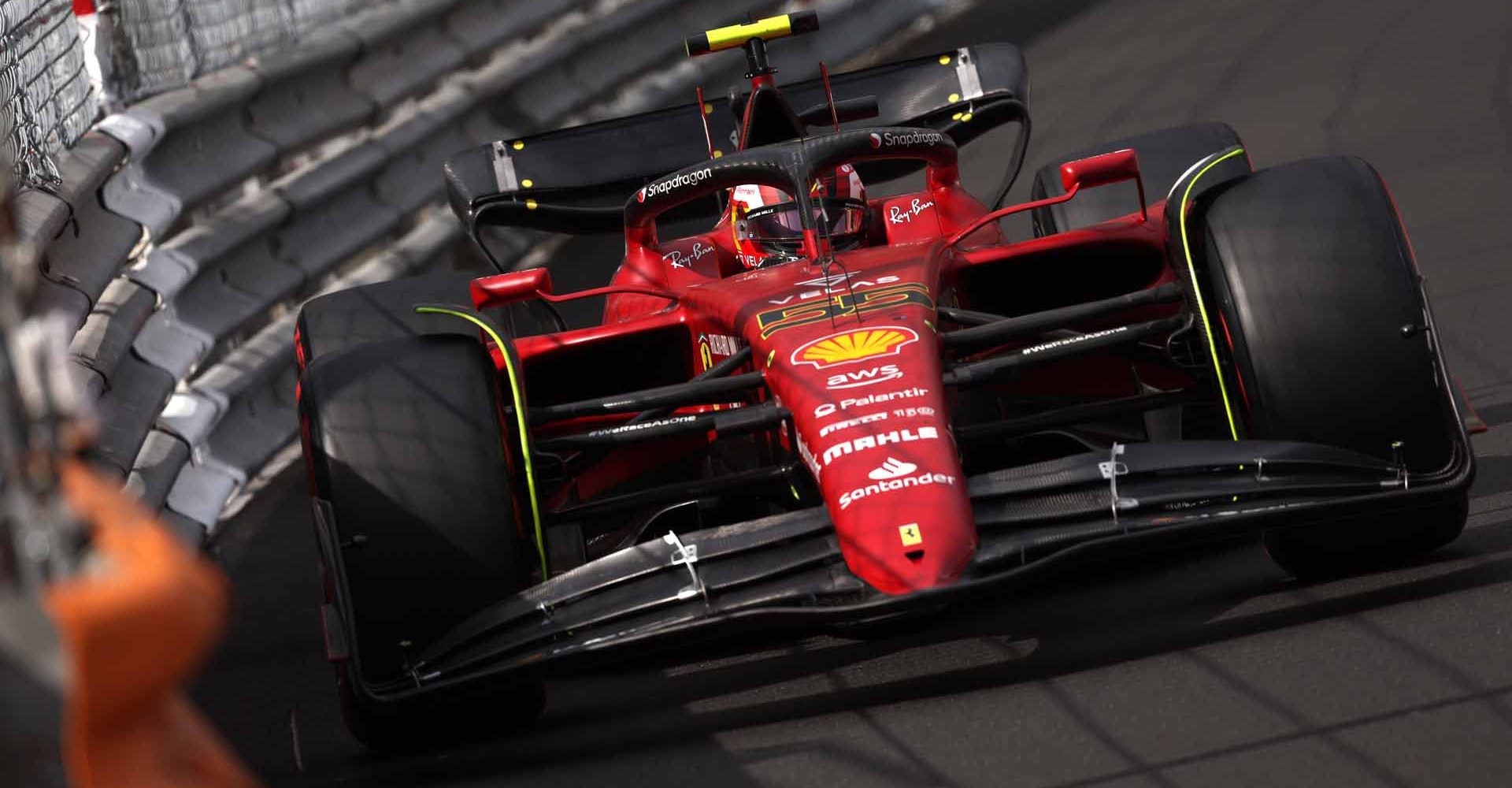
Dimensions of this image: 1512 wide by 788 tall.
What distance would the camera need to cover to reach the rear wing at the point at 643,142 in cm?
702

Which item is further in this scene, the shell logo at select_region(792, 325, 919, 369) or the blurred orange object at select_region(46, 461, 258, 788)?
the shell logo at select_region(792, 325, 919, 369)

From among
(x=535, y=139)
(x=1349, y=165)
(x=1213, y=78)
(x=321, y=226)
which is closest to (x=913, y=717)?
(x=1349, y=165)

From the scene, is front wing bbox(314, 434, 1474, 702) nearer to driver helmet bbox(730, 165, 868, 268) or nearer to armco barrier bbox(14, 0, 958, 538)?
driver helmet bbox(730, 165, 868, 268)

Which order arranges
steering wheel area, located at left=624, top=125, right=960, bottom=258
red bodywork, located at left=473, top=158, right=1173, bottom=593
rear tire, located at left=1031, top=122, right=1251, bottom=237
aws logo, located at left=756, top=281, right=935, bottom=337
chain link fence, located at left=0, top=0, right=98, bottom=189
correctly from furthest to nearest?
rear tire, located at left=1031, top=122, right=1251, bottom=237
chain link fence, located at left=0, top=0, right=98, bottom=189
steering wheel area, located at left=624, top=125, right=960, bottom=258
aws logo, located at left=756, top=281, right=935, bottom=337
red bodywork, located at left=473, top=158, right=1173, bottom=593

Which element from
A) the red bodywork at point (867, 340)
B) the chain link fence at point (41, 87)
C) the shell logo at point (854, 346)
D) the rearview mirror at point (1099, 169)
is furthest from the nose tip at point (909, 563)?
the chain link fence at point (41, 87)

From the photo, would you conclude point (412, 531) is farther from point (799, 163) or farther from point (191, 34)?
point (191, 34)

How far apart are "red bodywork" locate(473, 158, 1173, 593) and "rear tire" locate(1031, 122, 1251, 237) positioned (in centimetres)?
36

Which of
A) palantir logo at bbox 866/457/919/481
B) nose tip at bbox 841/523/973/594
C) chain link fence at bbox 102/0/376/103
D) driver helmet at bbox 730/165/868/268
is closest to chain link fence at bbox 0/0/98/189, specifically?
chain link fence at bbox 102/0/376/103

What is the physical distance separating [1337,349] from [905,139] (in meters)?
1.67

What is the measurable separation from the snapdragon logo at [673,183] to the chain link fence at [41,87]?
1.76 m

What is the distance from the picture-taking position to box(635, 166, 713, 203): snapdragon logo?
544 centimetres

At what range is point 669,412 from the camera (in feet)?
17.9

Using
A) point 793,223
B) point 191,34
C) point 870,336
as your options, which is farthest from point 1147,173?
point 191,34

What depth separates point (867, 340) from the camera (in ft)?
14.7
